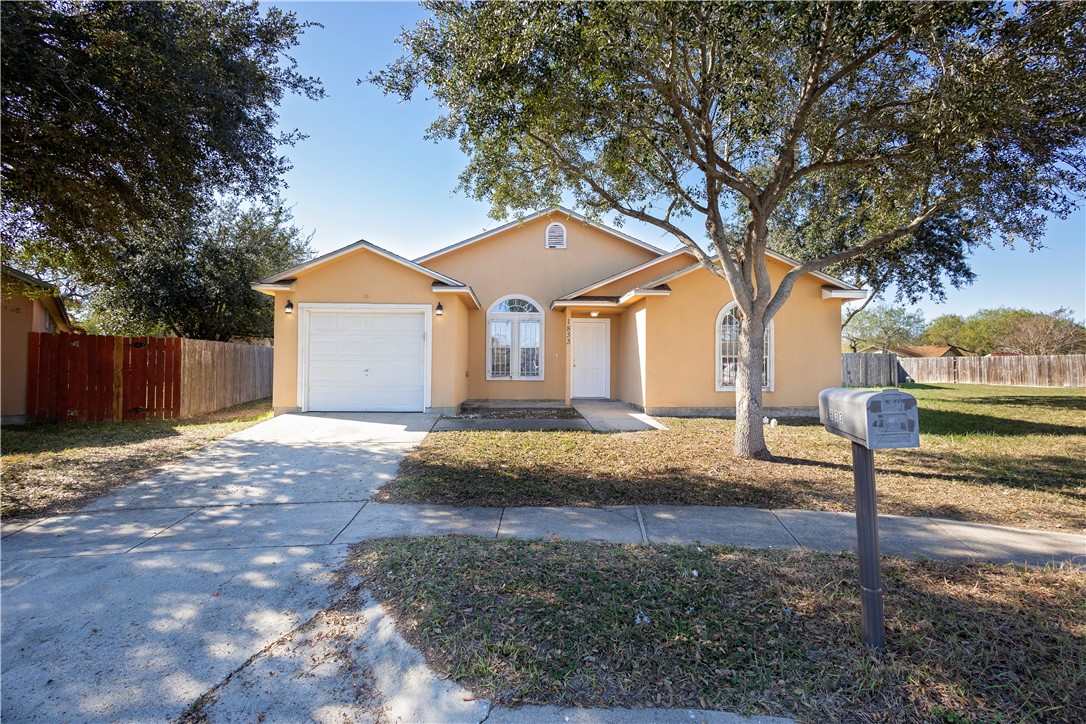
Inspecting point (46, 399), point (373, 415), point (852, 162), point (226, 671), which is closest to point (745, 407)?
point (852, 162)

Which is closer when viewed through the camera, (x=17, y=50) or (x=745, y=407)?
(x=17, y=50)

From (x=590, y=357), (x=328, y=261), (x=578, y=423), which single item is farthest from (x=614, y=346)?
(x=328, y=261)

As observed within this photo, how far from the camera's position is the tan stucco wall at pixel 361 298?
37.1 feet

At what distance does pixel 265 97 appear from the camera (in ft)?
24.7

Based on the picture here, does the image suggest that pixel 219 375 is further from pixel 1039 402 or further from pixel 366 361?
pixel 1039 402

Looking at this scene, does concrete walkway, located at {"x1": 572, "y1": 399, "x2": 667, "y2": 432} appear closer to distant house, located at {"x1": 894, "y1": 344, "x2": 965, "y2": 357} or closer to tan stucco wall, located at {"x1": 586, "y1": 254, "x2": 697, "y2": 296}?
tan stucco wall, located at {"x1": 586, "y1": 254, "x2": 697, "y2": 296}

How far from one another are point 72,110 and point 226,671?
6.62m

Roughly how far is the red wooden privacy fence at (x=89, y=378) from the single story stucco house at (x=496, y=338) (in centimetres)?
334

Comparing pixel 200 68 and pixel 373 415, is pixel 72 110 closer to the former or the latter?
pixel 200 68

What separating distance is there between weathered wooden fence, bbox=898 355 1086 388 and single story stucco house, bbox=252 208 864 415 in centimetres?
2164

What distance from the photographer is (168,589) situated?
3.39 metres

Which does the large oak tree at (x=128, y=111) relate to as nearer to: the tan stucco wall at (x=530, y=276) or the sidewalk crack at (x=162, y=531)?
the sidewalk crack at (x=162, y=531)

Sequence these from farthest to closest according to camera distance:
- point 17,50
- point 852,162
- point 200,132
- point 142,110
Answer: point 852,162 < point 200,132 < point 142,110 < point 17,50

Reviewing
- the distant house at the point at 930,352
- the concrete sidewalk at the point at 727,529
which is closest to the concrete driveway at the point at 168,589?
the concrete sidewalk at the point at 727,529
